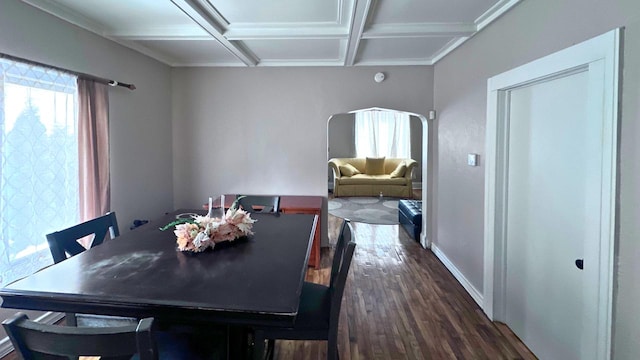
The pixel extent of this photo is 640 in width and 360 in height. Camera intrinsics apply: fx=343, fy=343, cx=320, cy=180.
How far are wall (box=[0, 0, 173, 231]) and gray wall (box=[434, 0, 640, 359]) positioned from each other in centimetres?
320

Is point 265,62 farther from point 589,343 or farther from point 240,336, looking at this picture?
point 589,343

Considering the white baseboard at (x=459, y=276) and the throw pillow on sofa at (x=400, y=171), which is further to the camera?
the throw pillow on sofa at (x=400, y=171)

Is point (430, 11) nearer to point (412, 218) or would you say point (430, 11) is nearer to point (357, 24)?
point (357, 24)

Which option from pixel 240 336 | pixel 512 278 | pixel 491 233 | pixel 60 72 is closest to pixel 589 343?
pixel 512 278

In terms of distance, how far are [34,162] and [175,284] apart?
70.6 inches

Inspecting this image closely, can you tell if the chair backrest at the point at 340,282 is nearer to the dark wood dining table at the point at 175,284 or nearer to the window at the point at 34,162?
the dark wood dining table at the point at 175,284

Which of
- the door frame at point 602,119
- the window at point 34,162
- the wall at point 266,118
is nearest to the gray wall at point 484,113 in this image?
the door frame at point 602,119

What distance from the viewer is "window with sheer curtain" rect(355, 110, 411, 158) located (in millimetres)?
9914

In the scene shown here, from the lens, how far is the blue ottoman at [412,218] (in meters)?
4.65

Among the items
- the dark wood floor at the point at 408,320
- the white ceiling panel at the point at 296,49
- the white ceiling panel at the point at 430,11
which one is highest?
the white ceiling panel at the point at 296,49

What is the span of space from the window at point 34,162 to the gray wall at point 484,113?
3.22 metres

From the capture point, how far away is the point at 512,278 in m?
2.49

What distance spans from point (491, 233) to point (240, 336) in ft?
6.56

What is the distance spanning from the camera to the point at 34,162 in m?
2.33
